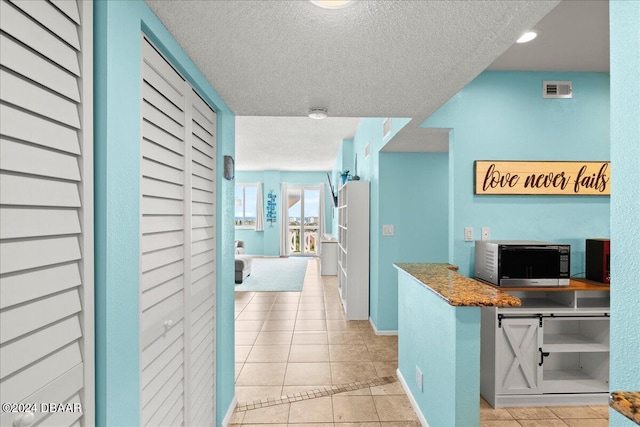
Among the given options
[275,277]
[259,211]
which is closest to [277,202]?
[259,211]

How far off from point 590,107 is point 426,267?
6.64 feet

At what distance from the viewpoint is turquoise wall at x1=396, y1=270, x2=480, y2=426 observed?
5.79ft

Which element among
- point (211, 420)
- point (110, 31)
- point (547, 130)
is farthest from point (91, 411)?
point (547, 130)

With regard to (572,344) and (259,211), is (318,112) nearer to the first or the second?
(572,344)

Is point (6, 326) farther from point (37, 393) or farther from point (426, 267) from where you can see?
point (426, 267)

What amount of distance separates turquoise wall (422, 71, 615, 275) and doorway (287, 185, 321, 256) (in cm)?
841

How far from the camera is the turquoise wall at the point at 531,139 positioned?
285 cm

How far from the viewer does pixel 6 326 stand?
2.09ft

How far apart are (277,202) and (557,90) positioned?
8.79 m

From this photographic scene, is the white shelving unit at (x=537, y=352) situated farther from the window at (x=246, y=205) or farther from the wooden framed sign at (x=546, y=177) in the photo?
the window at (x=246, y=205)

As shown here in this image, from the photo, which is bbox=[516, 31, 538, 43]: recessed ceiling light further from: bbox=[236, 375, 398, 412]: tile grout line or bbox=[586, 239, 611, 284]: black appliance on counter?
bbox=[236, 375, 398, 412]: tile grout line

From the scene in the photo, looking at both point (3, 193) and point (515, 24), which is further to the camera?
point (515, 24)

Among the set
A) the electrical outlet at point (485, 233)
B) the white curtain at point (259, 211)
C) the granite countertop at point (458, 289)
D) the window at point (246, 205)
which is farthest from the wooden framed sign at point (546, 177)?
the window at point (246, 205)

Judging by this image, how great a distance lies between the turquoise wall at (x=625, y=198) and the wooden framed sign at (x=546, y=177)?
6.76 feet
